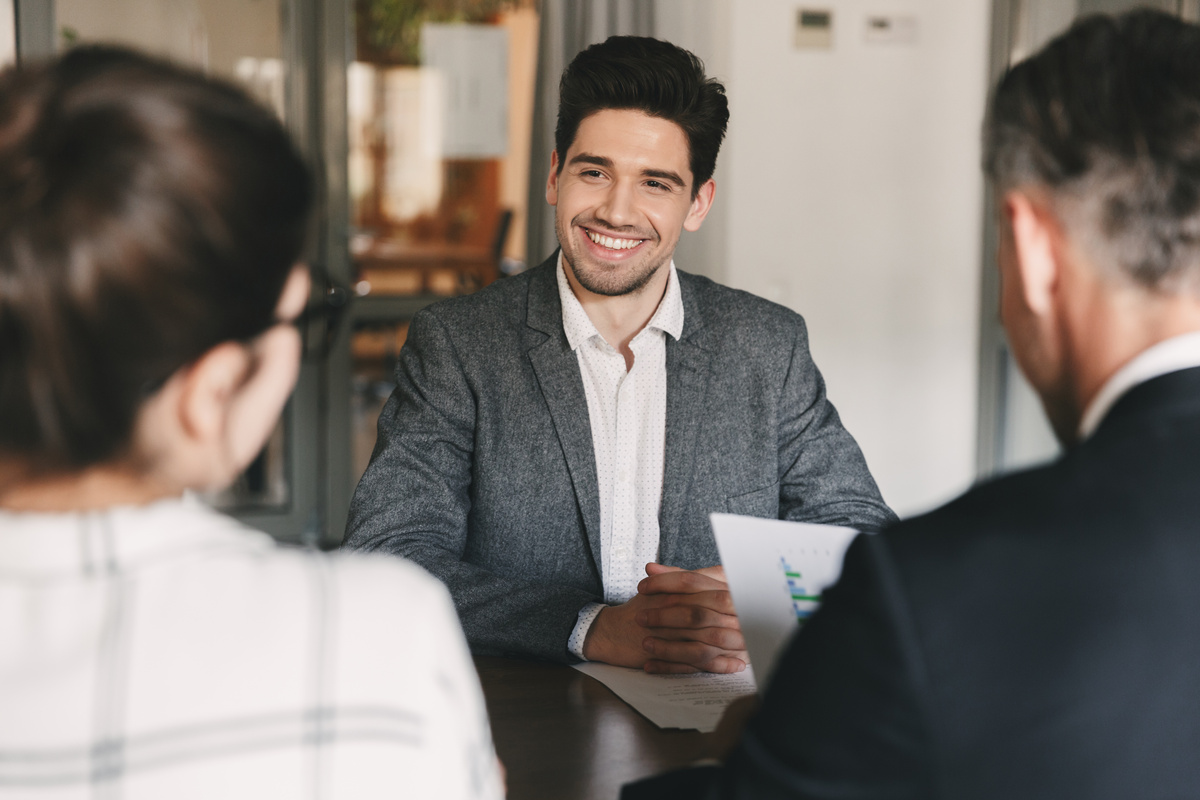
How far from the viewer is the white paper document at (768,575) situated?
111cm

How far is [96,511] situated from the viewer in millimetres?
654

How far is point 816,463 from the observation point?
181cm

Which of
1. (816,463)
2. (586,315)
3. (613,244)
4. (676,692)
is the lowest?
(676,692)

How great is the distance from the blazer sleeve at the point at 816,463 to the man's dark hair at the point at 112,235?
1287mm

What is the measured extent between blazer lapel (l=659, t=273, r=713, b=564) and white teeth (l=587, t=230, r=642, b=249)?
0.48ft

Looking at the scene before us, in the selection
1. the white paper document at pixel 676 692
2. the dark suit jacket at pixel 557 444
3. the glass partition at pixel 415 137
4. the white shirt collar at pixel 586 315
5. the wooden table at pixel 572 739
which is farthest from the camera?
the glass partition at pixel 415 137

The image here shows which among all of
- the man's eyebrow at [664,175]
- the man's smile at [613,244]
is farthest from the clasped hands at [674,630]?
the man's eyebrow at [664,175]

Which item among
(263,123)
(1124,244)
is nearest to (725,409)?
(1124,244)

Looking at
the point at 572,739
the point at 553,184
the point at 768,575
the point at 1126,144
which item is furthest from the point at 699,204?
the point at 1126,144

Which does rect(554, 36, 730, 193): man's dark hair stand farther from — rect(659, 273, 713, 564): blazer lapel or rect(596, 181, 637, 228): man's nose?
rect(659, 273, 713, 564): blazer lapel

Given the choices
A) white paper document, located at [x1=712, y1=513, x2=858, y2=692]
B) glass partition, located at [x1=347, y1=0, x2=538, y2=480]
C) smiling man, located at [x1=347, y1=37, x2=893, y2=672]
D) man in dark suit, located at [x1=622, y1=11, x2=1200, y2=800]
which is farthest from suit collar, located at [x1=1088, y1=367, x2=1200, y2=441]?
glass partition, located at [x1=347, y1=0, x2=538, y2=480]

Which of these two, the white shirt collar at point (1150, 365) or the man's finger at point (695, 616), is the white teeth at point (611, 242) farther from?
the white shirt collar at point (1150, 365)

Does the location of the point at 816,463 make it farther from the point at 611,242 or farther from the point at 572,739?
the point at 572,739

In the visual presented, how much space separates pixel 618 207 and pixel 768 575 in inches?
36.4
